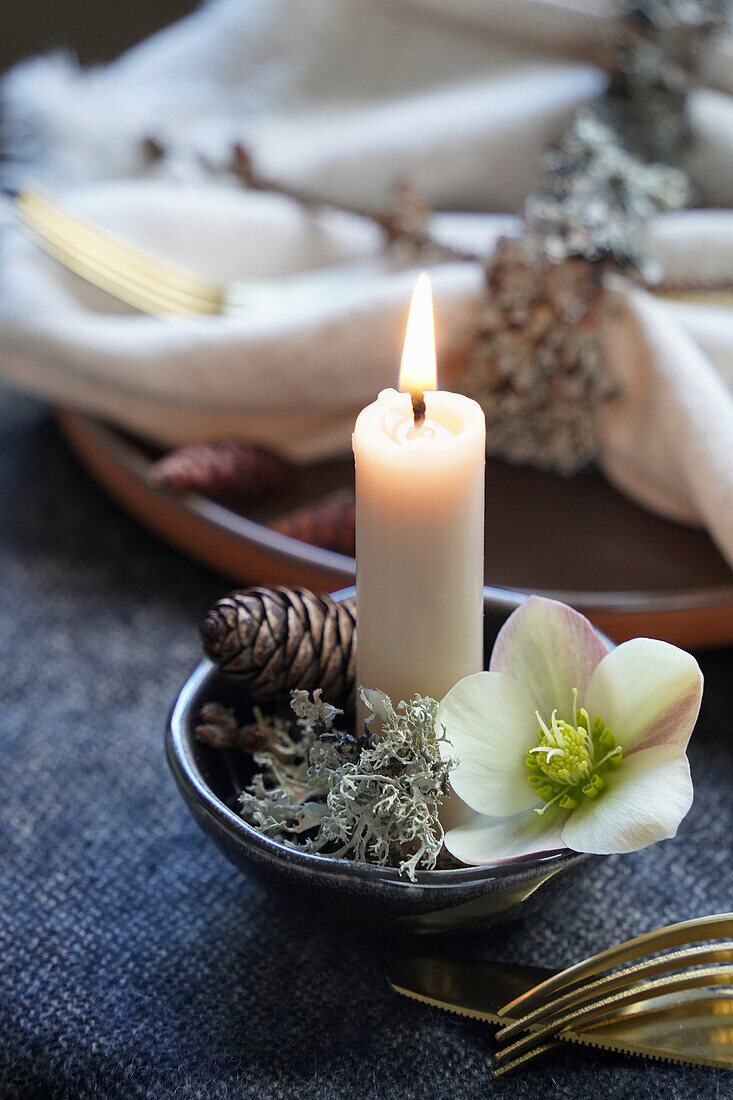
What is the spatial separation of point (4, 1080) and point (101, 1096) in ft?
0.10

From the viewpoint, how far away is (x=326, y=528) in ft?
1.47

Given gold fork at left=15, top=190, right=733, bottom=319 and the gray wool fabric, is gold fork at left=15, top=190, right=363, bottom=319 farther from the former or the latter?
the gray wool fabric

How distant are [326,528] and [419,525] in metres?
0.21

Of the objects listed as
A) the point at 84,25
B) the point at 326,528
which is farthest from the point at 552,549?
the point at 84,25

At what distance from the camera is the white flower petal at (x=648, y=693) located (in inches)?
10.3

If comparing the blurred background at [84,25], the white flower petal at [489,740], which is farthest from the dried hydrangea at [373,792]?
the blurred background at [84,25]

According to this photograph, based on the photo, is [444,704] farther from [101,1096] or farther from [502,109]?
[502,109]

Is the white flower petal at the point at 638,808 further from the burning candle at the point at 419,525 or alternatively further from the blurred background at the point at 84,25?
the blurred background at the point at 84,25

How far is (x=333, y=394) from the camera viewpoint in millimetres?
511

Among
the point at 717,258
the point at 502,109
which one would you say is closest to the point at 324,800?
the point at 717,258

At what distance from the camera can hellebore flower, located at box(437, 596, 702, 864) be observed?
10.1 inches

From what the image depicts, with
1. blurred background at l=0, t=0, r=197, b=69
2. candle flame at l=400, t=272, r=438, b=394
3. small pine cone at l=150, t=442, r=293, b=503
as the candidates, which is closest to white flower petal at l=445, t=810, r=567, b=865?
candle flame at l=400, t=272, r=438, b=394

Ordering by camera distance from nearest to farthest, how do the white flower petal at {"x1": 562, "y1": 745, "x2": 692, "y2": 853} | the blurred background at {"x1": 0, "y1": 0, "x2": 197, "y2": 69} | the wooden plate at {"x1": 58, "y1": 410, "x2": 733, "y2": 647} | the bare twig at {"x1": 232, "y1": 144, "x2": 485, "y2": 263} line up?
1. the white flower petal at {"x1": 562, "y1": 745, "x2": 692, "y2": 853}
2. the wooden plate at {"x1": 58, "y1": 410, "x2": 733, "y2": 647}
3. the bare twig at {"x1": 232, "y1": 144, "x2": 485, "y2": 263}
4. the blurred background at {"x1": 0, "y1": 0, "x2": 197, "y2": 69}

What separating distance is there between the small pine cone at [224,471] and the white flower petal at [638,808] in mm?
265
